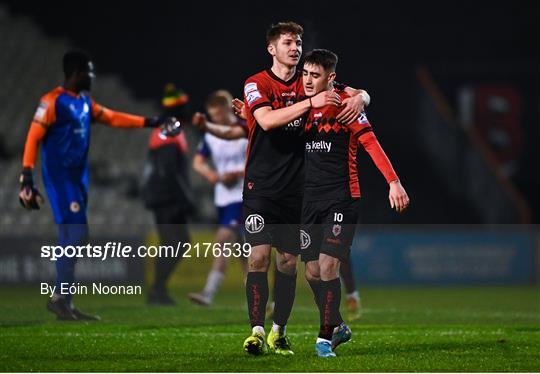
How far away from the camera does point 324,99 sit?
725cm

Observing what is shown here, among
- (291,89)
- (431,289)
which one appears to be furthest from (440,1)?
(291,89)

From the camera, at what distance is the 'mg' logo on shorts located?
25.1ft

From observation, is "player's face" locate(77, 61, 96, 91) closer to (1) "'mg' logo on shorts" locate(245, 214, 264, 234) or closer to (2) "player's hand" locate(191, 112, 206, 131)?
(2) "player's hand" locate(191, 112, 206, 131)

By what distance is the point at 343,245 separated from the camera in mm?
7715

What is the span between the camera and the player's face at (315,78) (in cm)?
754

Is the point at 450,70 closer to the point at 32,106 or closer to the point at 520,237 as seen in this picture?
the point at 520,237

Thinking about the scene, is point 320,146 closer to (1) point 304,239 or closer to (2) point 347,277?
(1) point 304,239

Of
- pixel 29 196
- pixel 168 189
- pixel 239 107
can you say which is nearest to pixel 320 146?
pixel 239 107

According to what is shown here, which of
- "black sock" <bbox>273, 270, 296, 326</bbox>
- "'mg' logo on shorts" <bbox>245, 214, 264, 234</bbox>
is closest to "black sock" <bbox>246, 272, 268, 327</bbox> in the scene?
"black sock" <bbox>273, 270, 296, 326</bbox>

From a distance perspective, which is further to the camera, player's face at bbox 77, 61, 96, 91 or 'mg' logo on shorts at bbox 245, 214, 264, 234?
player's face at bbox 77, 61, 96, 91

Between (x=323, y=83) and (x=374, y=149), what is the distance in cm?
53

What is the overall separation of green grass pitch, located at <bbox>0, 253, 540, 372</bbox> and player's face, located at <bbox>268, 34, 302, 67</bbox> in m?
1.87

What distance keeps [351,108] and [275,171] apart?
0.63 m

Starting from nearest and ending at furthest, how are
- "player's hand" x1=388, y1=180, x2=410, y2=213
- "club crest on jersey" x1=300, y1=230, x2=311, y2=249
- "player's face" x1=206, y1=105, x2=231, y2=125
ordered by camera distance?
"player's hand" x1=388, y1=180, x2=410, y2=213 < "club crest on jersey" x1=300, y1=230, x2=311, y2=249 < "player's face" x1=206, y1=105, x2=231, y2=125
